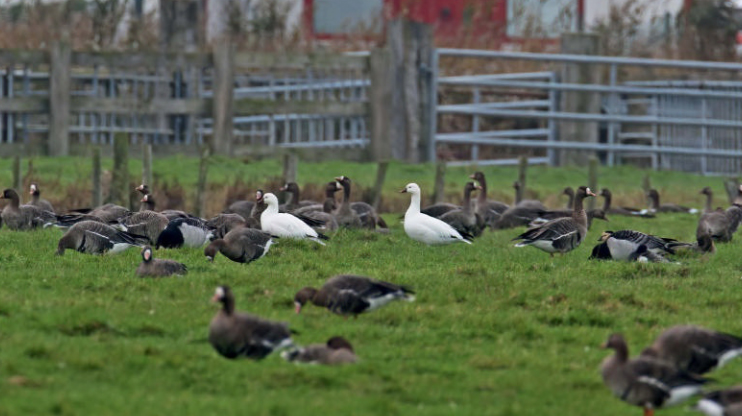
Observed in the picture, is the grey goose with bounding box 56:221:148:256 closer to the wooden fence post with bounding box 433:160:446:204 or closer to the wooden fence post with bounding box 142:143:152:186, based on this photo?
the wooden fence post with bounding box 142:143:152:186

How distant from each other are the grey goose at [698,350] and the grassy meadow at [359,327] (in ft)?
1.68

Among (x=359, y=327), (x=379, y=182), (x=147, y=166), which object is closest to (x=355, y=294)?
(x=359, y=327)

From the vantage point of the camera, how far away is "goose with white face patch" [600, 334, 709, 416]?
10.8m

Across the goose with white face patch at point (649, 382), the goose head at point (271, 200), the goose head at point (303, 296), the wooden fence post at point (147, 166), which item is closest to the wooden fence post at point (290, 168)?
the wooden fence post at point (147, 166)

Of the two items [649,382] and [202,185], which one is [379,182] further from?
[649,382]

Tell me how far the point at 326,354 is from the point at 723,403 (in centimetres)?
365

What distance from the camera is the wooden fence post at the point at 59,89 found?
32.9 m

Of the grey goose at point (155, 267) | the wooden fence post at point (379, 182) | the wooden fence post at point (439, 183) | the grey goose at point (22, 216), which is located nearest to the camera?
the grey goose at point (155, 267)

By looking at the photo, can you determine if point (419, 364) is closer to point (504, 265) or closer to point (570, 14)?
point (504, 265)

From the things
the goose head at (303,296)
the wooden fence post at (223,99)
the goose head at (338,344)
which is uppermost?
the wooden fence post at (223,99)

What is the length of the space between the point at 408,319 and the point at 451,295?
1427mm

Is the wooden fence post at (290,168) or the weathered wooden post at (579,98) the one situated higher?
the weathered wooden post at (579,98)

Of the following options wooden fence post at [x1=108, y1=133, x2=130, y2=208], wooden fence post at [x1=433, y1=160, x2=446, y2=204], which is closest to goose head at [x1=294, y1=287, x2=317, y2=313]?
wooden fence post at [x1=108, y1=133, x2=130, y2=208]

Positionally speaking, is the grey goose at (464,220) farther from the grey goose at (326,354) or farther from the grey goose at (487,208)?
the grey goose at (326,354)
